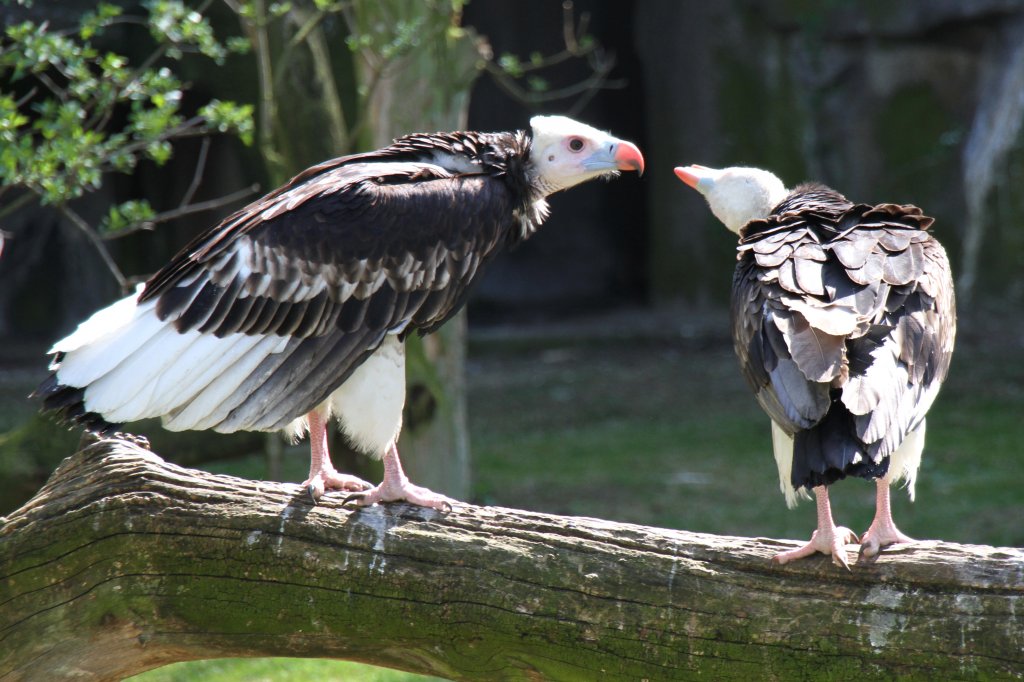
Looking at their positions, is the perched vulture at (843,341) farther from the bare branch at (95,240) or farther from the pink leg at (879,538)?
the bare branch at (95,240)

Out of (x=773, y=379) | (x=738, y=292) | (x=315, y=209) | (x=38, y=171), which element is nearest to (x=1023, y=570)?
(x=773, y=379)

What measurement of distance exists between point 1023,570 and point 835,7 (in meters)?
9.39

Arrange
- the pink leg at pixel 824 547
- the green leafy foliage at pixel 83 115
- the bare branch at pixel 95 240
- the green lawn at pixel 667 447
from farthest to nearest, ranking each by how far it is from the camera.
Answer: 1. the green lawn at pixel 667 447
2. the bare branch at pixel 95 240
3. the green leafy foliage at pixel 83 115
4. the pink leg at pixel 824 547

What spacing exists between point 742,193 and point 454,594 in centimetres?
183

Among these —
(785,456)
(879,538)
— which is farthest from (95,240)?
(879,538)

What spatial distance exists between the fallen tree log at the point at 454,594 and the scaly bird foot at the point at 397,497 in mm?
74

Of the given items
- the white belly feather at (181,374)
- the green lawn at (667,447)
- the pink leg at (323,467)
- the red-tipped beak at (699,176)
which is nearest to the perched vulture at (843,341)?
the red-tipped beak at (699,176)

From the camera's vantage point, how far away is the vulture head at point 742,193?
167 inches

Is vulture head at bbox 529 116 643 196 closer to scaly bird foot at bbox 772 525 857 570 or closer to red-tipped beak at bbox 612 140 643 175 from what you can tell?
red-tipped beak at bbox 612 140 643 175

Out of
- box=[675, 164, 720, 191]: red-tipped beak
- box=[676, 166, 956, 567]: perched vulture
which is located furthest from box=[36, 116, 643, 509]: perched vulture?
box=[676, 166, 956, 567]: perched vulture

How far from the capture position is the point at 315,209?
3875 millimetres

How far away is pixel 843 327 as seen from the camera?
3.10 m

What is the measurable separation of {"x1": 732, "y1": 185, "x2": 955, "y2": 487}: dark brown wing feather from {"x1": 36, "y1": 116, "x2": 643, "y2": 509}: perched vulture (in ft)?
3.05

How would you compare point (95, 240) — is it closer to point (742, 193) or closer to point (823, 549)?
point (742, 193)
